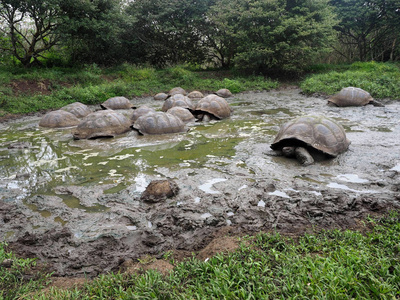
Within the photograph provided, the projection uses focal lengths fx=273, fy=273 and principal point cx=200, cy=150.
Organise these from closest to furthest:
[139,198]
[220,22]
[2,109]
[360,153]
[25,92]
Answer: [139,198] → [360,153] → [2,109] → [25,92] → [220,22]

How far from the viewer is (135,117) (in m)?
8.41

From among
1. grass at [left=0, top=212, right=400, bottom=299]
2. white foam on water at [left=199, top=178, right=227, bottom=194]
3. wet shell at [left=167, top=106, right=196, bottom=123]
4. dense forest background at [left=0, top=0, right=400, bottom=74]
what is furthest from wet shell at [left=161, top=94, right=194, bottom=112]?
dense forest background at [left=0, top=0, right=400, bottom=74]

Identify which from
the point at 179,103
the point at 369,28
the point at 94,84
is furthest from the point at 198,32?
the point at 179,103

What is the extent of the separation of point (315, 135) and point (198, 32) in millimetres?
20113

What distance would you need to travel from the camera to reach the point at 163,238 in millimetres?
2852

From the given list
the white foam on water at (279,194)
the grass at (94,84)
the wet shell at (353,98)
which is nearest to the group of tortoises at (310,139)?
the white foam on water at (279,194)

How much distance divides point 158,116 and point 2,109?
23.5 ft

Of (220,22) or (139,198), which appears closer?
(139,198)

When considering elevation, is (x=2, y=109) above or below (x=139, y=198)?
above

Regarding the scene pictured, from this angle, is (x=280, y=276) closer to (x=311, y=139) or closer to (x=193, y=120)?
(x=311, y=139)

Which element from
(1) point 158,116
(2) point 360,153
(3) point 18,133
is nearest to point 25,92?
(3) point 18,133

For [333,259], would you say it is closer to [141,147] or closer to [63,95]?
[141,147]

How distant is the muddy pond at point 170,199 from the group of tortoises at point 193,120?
27 cm

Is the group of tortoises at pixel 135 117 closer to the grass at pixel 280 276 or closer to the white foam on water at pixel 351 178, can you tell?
the white foam on water at pixel 351 178
